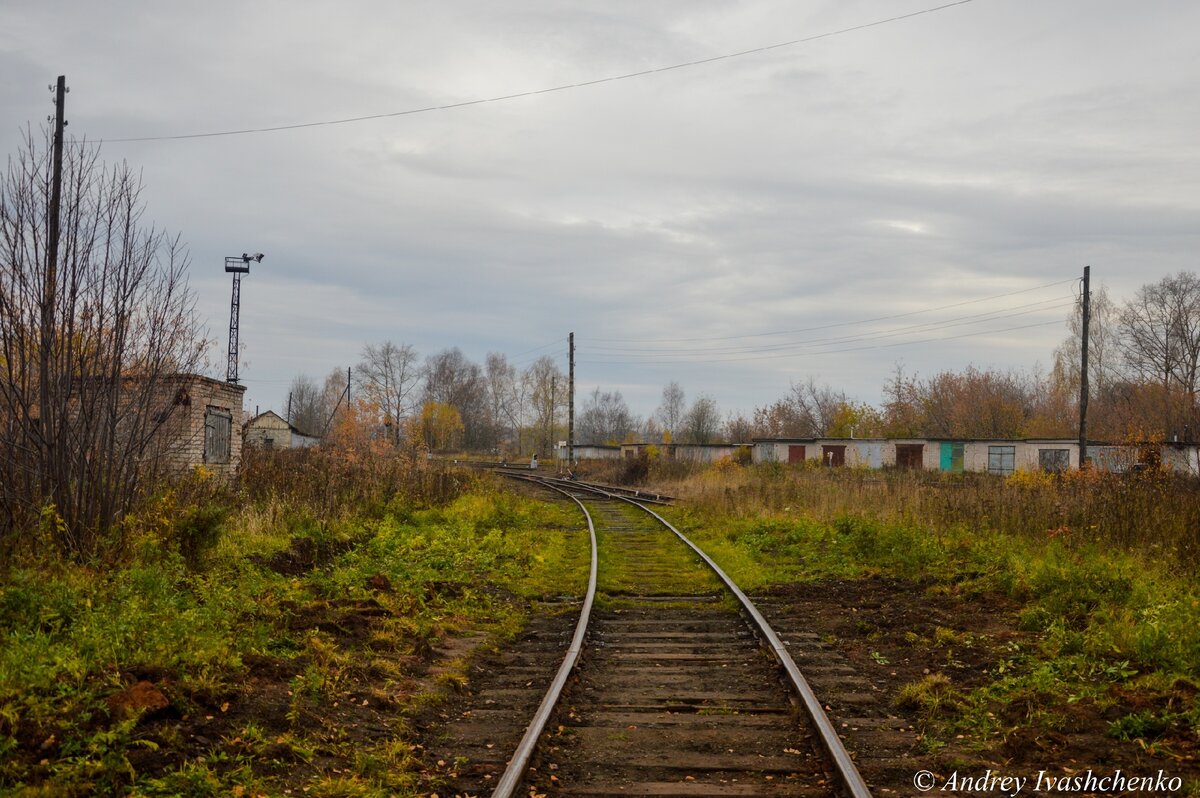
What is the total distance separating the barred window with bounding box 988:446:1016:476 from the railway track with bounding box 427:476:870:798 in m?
42.9

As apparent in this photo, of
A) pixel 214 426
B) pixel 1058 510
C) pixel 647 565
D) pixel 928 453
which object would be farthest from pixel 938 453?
pixel 647 565

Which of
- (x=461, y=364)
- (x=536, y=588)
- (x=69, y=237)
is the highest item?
(x=461, y=364)

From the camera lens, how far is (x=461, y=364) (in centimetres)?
12875

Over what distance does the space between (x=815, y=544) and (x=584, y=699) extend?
33.5ft

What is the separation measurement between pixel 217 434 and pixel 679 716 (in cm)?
2196

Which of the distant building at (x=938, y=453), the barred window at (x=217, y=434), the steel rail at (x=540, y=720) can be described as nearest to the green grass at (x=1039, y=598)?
the steel rail at (x=540, y=720)

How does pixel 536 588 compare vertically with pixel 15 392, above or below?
below

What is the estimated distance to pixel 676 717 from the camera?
21.0 ft

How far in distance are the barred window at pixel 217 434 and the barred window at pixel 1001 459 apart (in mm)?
39222

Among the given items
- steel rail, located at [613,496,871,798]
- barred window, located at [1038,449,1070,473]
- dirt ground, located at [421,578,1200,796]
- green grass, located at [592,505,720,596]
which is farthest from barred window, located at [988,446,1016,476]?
steel rail, located at [613,496,871,798]

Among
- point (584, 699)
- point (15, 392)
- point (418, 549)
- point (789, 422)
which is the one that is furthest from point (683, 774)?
point (789, 422)

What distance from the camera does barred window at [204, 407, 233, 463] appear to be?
24.4 metres

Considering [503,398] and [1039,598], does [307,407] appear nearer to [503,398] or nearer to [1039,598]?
[503,398]

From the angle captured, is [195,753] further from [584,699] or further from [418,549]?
[418,549]
